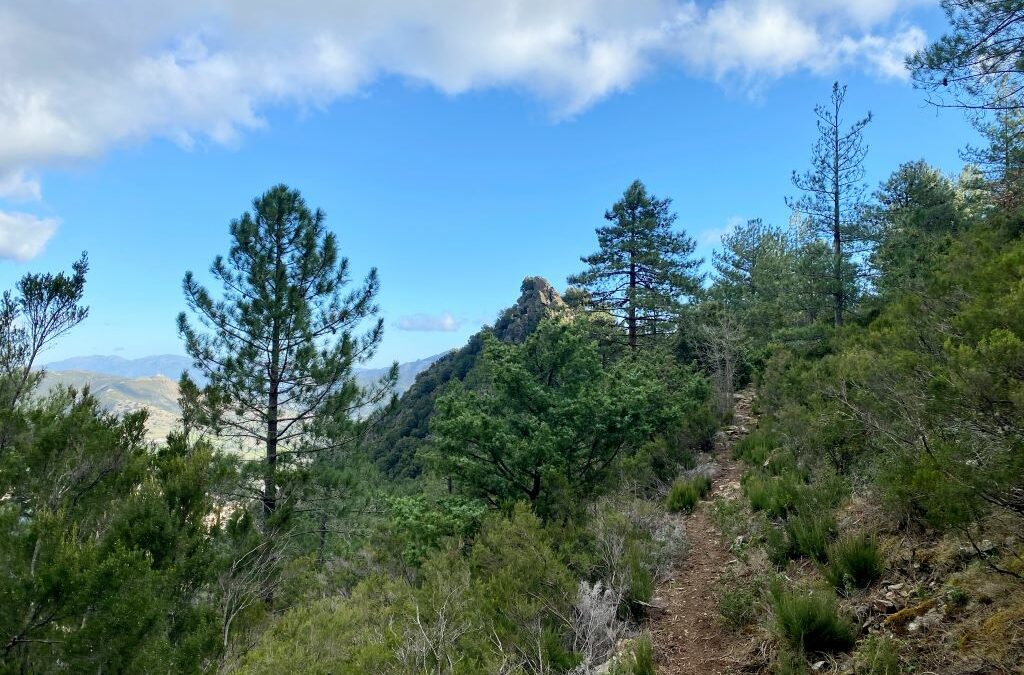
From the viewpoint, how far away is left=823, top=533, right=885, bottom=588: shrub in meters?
3.88

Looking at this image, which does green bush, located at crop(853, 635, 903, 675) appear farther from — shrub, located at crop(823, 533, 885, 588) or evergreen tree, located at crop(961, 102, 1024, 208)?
evergreen tree, located at crop(961, 102, 1024, 208)

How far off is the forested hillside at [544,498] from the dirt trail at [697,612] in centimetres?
3

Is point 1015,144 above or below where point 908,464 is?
above

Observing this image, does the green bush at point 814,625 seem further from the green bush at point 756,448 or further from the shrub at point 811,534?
the green bush at point 756,448

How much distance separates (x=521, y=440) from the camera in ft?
26.6

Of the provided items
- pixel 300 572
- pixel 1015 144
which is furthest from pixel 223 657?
pixel 1015 144

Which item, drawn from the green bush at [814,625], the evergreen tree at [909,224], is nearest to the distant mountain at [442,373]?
the evergreen tree at [909,224]

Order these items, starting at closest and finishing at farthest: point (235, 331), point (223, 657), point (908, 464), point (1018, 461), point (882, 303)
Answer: point (1018, 461)
point (908, 464)
point (223, 657)
point (235, 331)
point (882, 303)

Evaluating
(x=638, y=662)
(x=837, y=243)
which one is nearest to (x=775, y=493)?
(x=638, y=662)

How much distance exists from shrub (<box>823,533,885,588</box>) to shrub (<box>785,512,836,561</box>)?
13.8 inches

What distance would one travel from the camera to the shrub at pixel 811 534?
456 centimetres

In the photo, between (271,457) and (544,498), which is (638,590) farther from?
(271,457)

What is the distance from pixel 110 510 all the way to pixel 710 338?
1478 centimetres

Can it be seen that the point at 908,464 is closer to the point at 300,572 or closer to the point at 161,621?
the point at 161,621
